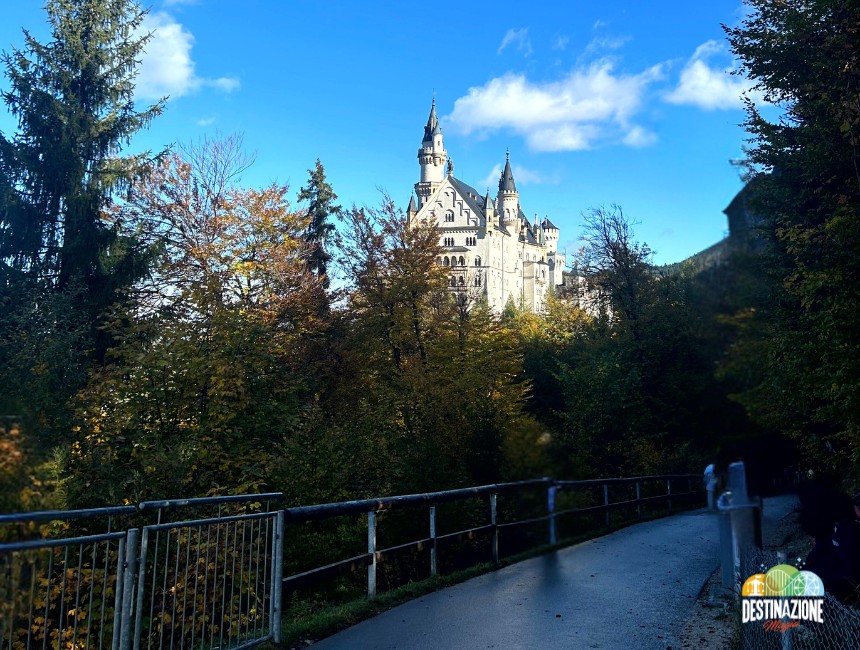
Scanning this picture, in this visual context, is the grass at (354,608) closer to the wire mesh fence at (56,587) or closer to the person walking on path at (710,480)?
the wire mesh fence at (56,587)

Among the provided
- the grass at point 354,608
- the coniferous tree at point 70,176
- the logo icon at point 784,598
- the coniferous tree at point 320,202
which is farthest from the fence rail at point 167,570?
the coniferous tree at point 320,202

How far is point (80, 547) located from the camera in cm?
453

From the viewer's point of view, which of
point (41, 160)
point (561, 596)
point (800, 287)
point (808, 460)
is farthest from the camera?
point (41, 160)

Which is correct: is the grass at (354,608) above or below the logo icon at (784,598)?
below

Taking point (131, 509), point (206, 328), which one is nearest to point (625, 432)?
point (131, 509)

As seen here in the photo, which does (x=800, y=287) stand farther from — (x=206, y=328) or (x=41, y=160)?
(x=41, y=160)

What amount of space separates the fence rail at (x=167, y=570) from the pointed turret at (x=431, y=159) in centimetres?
13131

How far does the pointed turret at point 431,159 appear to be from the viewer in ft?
449

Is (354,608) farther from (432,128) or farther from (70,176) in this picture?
(432,128)

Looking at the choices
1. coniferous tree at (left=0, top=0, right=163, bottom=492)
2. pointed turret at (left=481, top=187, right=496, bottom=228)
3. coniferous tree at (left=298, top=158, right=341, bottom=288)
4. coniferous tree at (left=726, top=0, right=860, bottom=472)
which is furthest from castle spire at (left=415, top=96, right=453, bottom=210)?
coniferous tree at (left=726, top=0, right=860, bottom=472)

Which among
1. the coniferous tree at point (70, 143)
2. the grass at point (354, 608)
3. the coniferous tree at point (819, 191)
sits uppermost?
the coniferous tree at point (70, 143)

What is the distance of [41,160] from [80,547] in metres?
22.7

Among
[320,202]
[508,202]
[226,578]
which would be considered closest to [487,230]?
[508,202]

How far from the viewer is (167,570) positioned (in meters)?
5.77
